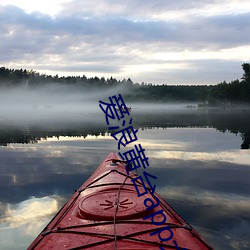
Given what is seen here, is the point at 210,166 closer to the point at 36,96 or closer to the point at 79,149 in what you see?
the point at 79,149

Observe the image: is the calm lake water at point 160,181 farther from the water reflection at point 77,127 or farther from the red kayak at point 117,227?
the water reflection at point 77,127

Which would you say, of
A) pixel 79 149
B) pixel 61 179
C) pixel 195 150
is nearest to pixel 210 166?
pixel 195 150

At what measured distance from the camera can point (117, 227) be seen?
16.6 feet

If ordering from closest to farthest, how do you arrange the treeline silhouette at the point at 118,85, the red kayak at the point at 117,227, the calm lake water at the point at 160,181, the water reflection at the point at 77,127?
1. the red kayak at the point at 117,227
2. the calm lake water at the point at 160,181
3. the water reflection at the point at 77,127
4. the treeline silhouette at the point at 118,85

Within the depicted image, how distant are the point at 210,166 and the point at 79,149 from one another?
320 inches

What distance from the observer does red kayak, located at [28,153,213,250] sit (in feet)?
15.1

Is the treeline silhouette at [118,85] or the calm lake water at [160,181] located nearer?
the calm lake water at [160,181]

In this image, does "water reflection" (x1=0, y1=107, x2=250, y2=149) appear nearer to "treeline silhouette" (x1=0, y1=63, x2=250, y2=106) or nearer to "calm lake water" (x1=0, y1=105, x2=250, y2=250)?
"calm lake water" (x1=0, y1=105, x2=250, y2=250)

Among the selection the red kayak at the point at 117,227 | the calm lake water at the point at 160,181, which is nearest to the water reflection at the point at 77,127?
the calm lake water at the point at 160,181

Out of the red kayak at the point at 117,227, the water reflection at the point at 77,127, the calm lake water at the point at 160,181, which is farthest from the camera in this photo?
the water reflection at the point at 77,127

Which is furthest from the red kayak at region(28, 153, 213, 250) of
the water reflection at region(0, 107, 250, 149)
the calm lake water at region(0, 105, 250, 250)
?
the water reflection at region(0, 107, 250, 149)

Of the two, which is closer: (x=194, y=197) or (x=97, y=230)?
(x=97, y=230)

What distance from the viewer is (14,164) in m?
14.7

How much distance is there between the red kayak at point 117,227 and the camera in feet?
15.1
